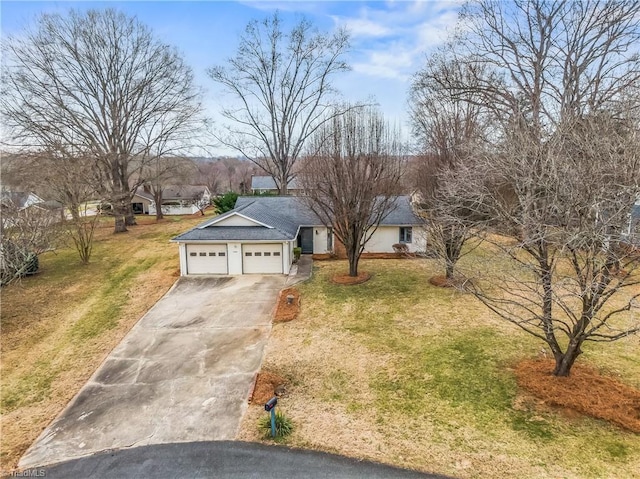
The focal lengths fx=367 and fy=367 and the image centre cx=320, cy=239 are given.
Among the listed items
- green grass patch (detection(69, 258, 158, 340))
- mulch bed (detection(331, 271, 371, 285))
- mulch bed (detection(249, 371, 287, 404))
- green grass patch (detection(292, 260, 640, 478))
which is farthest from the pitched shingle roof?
mulch bed (detection(249, 371, 287, 404))

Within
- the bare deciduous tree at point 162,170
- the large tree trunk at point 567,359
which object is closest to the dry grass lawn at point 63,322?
the bare deciduous tree at point 162,170

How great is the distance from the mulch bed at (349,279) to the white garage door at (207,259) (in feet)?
18.0

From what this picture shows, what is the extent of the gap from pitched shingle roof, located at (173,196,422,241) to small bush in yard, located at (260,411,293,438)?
10.4m

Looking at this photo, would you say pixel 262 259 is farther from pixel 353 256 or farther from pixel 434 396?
pixel 434 396

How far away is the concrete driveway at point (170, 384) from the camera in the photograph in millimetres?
7258

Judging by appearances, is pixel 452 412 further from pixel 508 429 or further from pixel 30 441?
pixel 30 441

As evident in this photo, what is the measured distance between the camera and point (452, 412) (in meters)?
7.56

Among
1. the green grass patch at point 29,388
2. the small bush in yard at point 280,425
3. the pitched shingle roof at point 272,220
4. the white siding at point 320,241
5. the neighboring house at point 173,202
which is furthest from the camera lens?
the neighboring house at point 173,202

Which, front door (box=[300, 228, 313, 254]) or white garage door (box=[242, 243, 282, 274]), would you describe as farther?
front door (box=[300, 228, 313, 254])

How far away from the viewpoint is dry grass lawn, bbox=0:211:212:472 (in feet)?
27.9

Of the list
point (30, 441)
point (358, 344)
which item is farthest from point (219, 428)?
point (358, 344)

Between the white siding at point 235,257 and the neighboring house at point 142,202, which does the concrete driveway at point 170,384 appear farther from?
the neighboring house at point 142,202

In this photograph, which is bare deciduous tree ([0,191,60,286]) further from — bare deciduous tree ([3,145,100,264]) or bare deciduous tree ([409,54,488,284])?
bare deciduous tree ([409,54,488,284])

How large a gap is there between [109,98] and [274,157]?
14.0m
